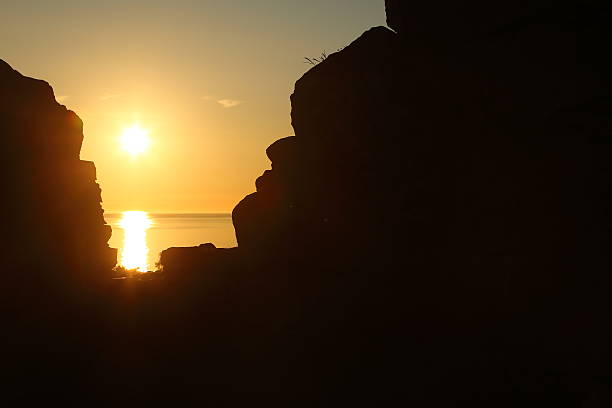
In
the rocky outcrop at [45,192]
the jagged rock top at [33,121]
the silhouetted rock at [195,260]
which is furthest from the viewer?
the jagged rock top at [33,121]

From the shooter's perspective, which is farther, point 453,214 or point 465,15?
point 453,214

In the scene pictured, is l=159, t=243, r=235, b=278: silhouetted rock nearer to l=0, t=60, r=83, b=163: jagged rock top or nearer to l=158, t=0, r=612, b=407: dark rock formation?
l=158, t=0, r=612, b=407: dark rock formation

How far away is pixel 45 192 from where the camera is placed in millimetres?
38062

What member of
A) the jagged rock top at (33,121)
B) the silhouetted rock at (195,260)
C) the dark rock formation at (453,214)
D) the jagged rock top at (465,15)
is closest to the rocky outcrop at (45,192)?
the jagged rock top at (33,121)

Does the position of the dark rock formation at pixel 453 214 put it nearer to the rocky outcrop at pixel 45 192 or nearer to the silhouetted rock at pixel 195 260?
the silhouetted rock at pixel 195 260

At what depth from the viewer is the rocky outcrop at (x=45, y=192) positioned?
3166 centimetres

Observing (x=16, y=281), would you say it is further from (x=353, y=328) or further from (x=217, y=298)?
(x=353, y=328)

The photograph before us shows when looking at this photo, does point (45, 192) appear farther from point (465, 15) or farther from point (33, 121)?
point (465, 15)

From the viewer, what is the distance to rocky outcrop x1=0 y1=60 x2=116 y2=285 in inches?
1246

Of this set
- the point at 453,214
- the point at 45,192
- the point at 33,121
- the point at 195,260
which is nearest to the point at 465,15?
the point at 453,214

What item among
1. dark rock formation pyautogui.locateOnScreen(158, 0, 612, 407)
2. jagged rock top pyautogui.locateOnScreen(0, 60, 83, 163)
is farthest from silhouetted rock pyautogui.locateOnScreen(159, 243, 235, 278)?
jagged rock top pyautogui.locateOnScreen(0, 60, 83, 163)

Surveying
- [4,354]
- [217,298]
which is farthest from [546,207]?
[4,354]

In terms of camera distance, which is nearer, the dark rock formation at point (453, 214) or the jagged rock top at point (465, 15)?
the dark rock formation at point (453, 214)

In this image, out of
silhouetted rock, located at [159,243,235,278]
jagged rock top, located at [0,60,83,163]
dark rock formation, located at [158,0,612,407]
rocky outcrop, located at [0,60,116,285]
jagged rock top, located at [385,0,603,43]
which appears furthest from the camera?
jagged rock top, located at [0,60,83,163]
